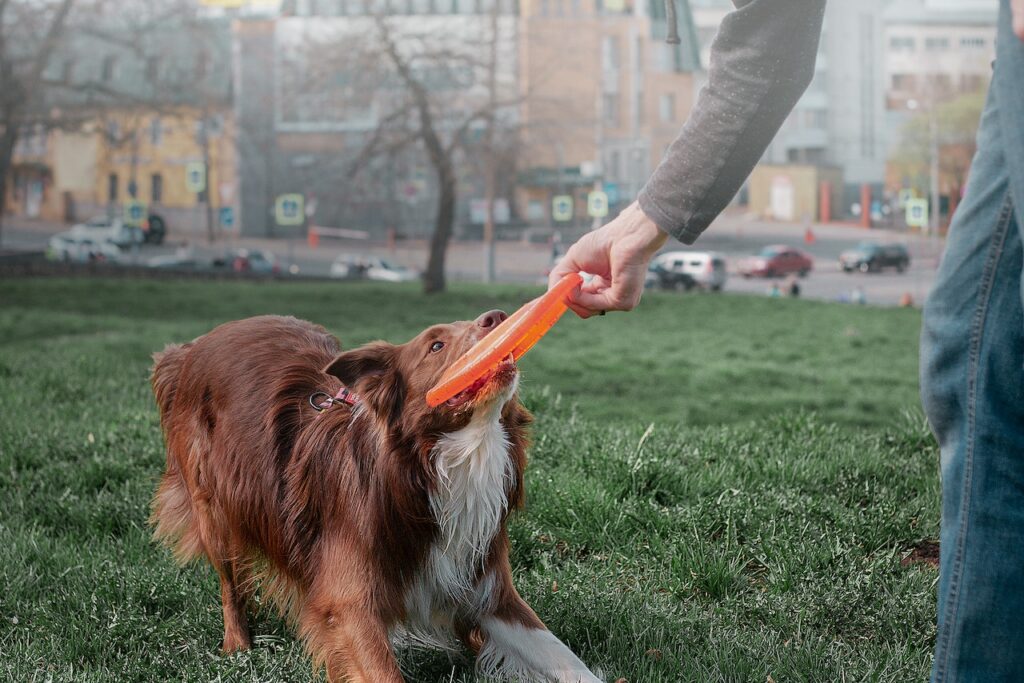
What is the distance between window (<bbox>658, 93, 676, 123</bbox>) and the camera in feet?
132

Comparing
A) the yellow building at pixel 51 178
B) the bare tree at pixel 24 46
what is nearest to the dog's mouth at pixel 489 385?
the bare tree at pixel 24 46

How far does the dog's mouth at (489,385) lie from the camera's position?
8.33 feet

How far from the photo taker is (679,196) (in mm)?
1984

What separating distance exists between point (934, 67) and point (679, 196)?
39.2 metres

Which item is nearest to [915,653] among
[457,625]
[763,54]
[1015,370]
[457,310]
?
[457,625]

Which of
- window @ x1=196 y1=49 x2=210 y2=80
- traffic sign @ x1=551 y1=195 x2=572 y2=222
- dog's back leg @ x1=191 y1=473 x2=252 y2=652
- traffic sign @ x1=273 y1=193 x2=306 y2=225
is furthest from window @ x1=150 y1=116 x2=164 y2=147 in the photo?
dog's back leg @ x1=191 y1=473 x2=252 y2=652

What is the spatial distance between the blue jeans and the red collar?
1.57 m

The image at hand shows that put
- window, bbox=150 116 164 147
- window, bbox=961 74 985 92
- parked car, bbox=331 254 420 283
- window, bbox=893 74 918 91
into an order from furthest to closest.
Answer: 1. parked car, bbox=331 254 420 283
2. window, bbox=893 74 918 91
3. window, bbox=961 74 985 92
4. window, bbox=150 116 164 147

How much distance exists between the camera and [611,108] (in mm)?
41500

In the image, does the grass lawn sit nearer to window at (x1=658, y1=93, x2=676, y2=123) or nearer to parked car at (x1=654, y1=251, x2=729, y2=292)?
parked car at (x1=654, y1=251, x2=729, y2=292)

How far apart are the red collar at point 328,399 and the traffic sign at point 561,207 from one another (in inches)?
1512

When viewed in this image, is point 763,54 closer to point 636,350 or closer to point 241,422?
point 241,422

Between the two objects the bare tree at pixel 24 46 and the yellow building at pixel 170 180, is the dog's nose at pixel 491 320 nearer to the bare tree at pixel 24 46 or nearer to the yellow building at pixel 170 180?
the bare tree at pixel 24 46

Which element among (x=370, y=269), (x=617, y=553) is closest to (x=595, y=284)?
(x=617, y=553)
